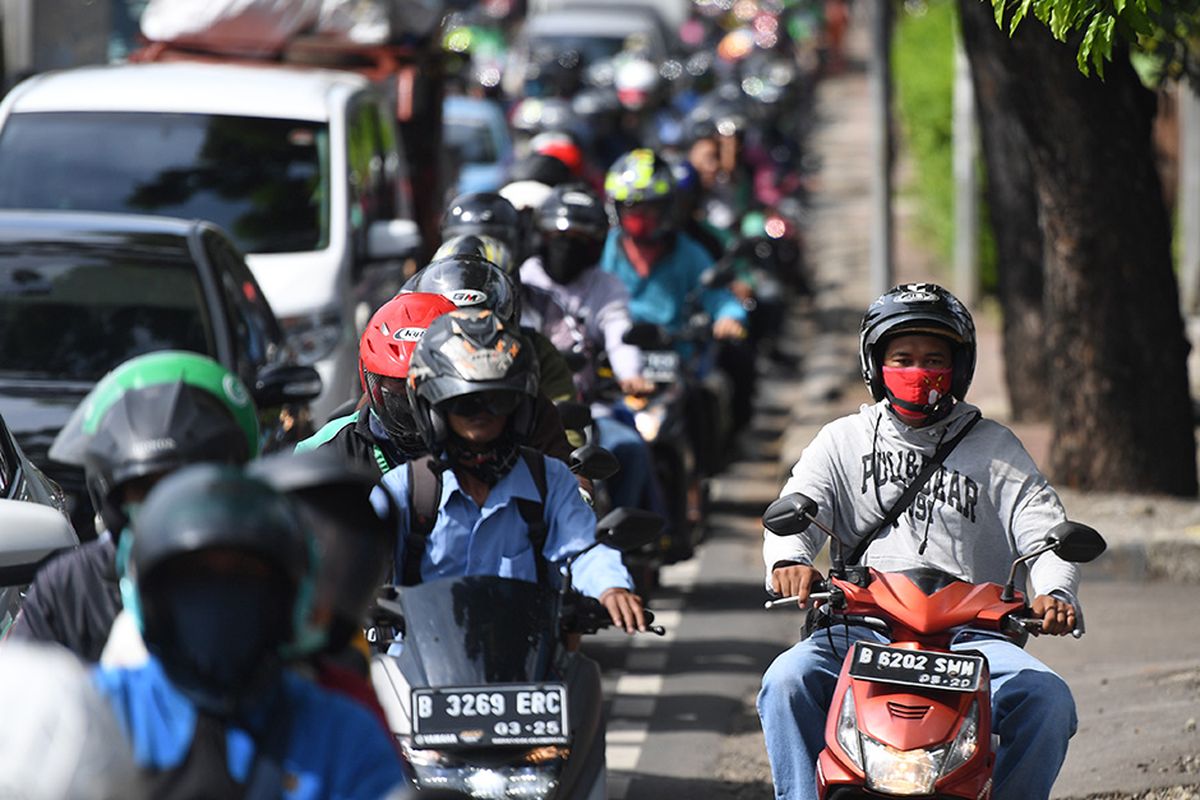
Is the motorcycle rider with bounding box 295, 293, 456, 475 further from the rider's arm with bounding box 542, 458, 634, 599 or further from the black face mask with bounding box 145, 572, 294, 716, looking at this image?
the black face mask with bounding box 145, 572, 294, 716

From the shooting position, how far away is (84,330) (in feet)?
27.5

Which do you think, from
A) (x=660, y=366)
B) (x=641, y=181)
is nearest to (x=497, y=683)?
(x=660, y=366)

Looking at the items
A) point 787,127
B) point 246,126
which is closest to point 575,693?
point 246,126

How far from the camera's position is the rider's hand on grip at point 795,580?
5.24 m

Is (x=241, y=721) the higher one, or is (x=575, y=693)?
(x=241, y=721)

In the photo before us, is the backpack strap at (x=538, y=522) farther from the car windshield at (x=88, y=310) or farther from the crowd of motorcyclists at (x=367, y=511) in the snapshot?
the car windshield at (x=88, y=310)

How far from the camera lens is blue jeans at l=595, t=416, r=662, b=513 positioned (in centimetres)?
900

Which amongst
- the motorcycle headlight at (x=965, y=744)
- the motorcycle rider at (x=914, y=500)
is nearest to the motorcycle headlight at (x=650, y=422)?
the motorcycle rider at (x=914, y=500)

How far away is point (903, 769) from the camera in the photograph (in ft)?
15.8

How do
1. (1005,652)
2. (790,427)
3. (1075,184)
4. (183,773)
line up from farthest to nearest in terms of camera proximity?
(790,427) → (1075,184) → (1005,652) → (183,773)

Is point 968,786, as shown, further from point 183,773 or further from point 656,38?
point 656,38

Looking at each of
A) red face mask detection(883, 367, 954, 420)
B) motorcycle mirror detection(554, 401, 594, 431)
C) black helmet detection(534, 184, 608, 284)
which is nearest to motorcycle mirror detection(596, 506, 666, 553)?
red face mask detection(883, 367, 954, 420)

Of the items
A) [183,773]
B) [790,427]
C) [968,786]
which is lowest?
[790,427]

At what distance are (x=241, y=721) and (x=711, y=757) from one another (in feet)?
15.4
